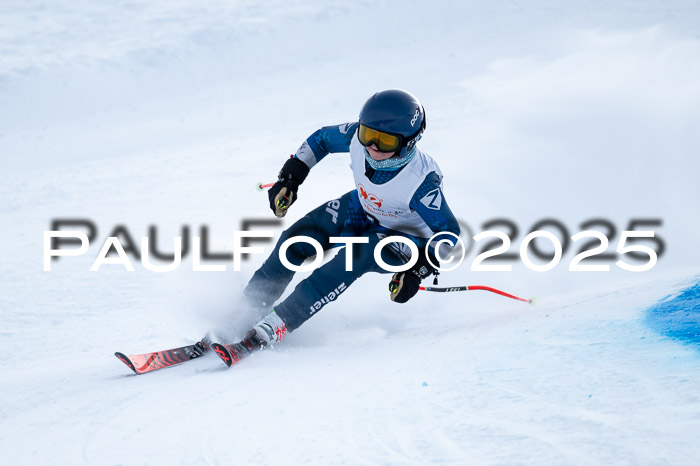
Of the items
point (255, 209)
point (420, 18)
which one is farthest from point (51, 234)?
point (420, 18)

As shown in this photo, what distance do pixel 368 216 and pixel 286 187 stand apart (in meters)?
0.49

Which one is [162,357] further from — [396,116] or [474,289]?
[474,289]

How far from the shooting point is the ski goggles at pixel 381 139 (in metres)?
3.53

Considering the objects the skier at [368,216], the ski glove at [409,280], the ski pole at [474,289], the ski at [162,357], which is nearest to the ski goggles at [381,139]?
the skier at [368,216]

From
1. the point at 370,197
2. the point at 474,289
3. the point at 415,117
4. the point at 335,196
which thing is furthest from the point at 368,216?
the point at 335,196

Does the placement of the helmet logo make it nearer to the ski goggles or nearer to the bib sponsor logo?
the ski goggles

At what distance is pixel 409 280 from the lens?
11.7ft

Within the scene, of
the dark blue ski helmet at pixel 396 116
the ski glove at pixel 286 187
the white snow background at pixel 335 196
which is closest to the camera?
the white snow background at pixel 335 196

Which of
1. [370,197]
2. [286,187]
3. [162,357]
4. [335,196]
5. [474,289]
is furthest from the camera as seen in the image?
[335,196]

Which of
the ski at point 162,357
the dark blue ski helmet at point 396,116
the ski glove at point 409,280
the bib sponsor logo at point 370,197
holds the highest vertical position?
the dark blue ski helmet at point 396,116

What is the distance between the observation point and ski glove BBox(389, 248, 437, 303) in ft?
11.7

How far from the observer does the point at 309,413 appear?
282 centimetres

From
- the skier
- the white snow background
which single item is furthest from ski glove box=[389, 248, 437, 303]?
the white snow background

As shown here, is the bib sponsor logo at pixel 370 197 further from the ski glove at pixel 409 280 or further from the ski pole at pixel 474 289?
the ski pole at pixel 474 289
